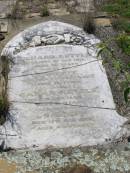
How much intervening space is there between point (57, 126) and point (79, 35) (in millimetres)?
1679

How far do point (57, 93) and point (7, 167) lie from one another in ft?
3.63

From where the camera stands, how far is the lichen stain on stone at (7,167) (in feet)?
14.6

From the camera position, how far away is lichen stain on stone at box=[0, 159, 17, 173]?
4.44m

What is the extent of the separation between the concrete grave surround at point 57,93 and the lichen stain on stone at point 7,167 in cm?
20

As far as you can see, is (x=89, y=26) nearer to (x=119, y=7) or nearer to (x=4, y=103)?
(x=119, y=7)

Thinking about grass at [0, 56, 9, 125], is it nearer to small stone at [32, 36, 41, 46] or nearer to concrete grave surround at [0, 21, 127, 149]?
concrete grave surround at [0, 21, 127, 149]

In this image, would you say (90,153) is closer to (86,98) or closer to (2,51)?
(86,98)

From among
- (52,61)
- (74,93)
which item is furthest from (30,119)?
(52,61)

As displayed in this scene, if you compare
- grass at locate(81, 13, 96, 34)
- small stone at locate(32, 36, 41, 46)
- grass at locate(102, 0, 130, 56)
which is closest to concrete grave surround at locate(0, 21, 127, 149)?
small stone at locate(32, 36, 41, 46)

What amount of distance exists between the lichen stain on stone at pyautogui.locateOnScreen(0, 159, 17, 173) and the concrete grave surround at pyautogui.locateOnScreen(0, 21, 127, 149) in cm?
20

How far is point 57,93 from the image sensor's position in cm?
525

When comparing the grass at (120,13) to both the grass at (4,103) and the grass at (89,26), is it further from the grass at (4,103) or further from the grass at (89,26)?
the grass at (4,103)

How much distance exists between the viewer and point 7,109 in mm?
5066

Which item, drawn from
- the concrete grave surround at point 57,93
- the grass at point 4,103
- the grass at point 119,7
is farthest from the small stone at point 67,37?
the grass at point 119,7
